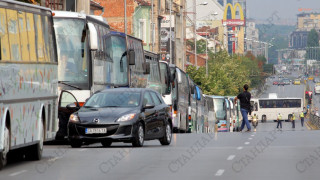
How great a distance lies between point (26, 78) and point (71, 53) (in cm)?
983

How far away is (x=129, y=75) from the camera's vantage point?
112 ft

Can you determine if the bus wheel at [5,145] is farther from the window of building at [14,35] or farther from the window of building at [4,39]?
the window of building at [14,35]

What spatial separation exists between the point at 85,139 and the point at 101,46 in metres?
6.66

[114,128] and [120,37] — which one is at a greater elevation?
[120,37]

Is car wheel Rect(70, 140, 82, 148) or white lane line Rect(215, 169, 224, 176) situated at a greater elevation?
white lane line Rect(215, 169, 224, 176)

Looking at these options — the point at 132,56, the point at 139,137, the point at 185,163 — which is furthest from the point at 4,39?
the point at 132,56

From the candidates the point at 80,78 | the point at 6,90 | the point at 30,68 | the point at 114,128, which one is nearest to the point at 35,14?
the point at 30,68

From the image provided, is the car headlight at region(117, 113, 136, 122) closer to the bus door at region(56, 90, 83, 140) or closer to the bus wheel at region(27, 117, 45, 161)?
the bus door at region(56, 90, 83, 140)

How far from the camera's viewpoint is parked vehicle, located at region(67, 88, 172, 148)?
23.3 m

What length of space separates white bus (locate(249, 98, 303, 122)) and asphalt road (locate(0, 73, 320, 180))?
94.8 meters

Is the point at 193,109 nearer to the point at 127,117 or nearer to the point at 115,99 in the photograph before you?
the point at 115,99

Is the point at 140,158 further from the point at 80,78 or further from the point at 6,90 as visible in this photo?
the point at 80,78

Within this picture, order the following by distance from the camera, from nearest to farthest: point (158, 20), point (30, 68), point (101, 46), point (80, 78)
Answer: point (30, 68), point (80, 78), point (101, 46), point (158, 20)

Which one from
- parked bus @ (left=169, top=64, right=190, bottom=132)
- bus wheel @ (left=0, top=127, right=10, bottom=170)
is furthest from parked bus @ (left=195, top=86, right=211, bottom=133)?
bus wheel @ (left=0, top=127, right=10, bottom=170)
